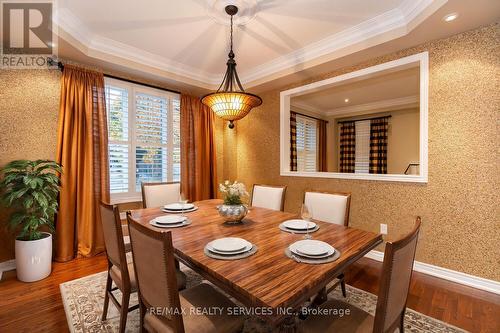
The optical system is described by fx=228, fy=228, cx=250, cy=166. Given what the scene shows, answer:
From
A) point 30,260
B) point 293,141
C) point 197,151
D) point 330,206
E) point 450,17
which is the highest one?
point 450,17

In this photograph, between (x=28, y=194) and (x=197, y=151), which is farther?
(x=197, y=151)

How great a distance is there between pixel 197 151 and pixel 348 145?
13.9ft

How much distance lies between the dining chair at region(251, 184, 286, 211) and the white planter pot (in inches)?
91.5

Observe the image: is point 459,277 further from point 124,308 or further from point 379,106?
point 379,106

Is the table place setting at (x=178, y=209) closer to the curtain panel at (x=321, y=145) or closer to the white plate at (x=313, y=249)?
the white plate at (x=313, y=249)

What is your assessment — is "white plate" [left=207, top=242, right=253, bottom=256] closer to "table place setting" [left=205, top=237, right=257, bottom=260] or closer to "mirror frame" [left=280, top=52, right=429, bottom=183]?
"table place setting" [left=205, top=237, right=257, bottom=260]

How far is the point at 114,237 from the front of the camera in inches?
57.9

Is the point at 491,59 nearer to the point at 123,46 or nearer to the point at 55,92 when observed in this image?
the point at 123,46

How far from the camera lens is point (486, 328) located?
1.69 metres

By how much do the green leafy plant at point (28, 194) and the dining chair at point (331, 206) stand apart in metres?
2.71

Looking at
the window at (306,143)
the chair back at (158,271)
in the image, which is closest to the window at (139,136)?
the chair back at (158,271)

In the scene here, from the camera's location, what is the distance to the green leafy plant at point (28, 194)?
2.29 metres

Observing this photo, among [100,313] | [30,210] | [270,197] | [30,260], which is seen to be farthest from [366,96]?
[30,260]

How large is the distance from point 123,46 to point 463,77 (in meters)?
3.93
